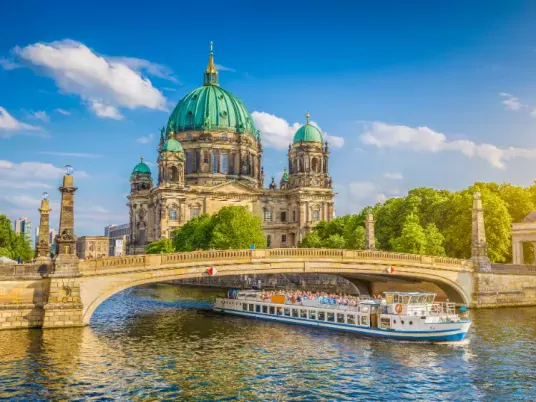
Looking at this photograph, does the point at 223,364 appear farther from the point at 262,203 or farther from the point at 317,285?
the point at 262,203

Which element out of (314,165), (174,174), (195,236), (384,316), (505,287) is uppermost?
(314,165)

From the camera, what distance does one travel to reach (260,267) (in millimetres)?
46062

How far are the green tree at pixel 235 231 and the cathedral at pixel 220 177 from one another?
1169 inches

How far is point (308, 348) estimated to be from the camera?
3716 centimetres

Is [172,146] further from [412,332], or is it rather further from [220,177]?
[412,332]

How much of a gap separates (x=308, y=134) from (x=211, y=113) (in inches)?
936

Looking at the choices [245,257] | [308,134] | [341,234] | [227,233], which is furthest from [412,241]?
[308,134]

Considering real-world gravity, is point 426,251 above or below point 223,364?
above

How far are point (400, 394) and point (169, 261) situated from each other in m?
20.8

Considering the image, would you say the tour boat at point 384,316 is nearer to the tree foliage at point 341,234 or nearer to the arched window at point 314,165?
the tree foliage at point 341,234

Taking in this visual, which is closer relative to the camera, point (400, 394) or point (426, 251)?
point (400, 394)

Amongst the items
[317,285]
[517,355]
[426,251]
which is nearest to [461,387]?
[517,355]

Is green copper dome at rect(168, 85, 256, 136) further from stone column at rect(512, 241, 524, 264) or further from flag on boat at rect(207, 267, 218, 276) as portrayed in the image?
flag on boat at rect(207, 267, 218, 276)

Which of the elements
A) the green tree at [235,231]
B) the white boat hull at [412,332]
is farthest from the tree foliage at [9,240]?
the white boat hull at [412,332]
